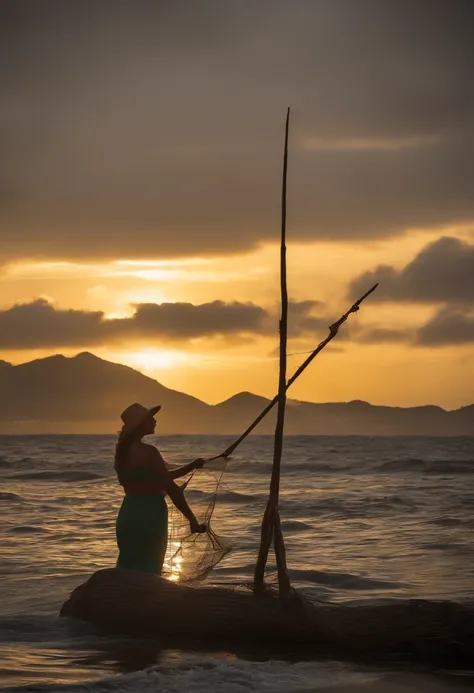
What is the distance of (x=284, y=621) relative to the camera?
8.80 meters

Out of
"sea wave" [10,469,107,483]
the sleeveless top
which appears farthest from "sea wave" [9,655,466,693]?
"sea wave" [10,469,107,483]

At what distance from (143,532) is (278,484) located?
1359 mm

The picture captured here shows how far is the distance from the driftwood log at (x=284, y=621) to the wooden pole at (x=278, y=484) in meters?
0.20

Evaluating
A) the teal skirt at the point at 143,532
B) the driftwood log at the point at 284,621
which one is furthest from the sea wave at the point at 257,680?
the teal skirt at the point at 143,532

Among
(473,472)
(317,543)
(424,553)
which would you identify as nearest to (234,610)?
(424,553)

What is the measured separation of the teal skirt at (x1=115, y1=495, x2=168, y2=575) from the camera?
930cm

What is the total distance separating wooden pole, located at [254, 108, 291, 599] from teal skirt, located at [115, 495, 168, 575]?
962mm

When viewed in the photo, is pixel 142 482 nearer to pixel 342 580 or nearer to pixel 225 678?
pixel 225 678

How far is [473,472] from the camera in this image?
157 ft

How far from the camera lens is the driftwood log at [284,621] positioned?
336 inches

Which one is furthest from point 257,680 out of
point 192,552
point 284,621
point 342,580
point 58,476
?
point 58,476

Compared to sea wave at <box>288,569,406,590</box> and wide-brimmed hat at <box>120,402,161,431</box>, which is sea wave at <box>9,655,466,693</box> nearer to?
wide-brimmed hat at <box>120,402,161,431</box>

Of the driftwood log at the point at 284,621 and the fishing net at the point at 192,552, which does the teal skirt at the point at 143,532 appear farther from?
the fishing net at the point at 192,552

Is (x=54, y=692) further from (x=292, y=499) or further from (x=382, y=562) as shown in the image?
(x=292, y=499)
